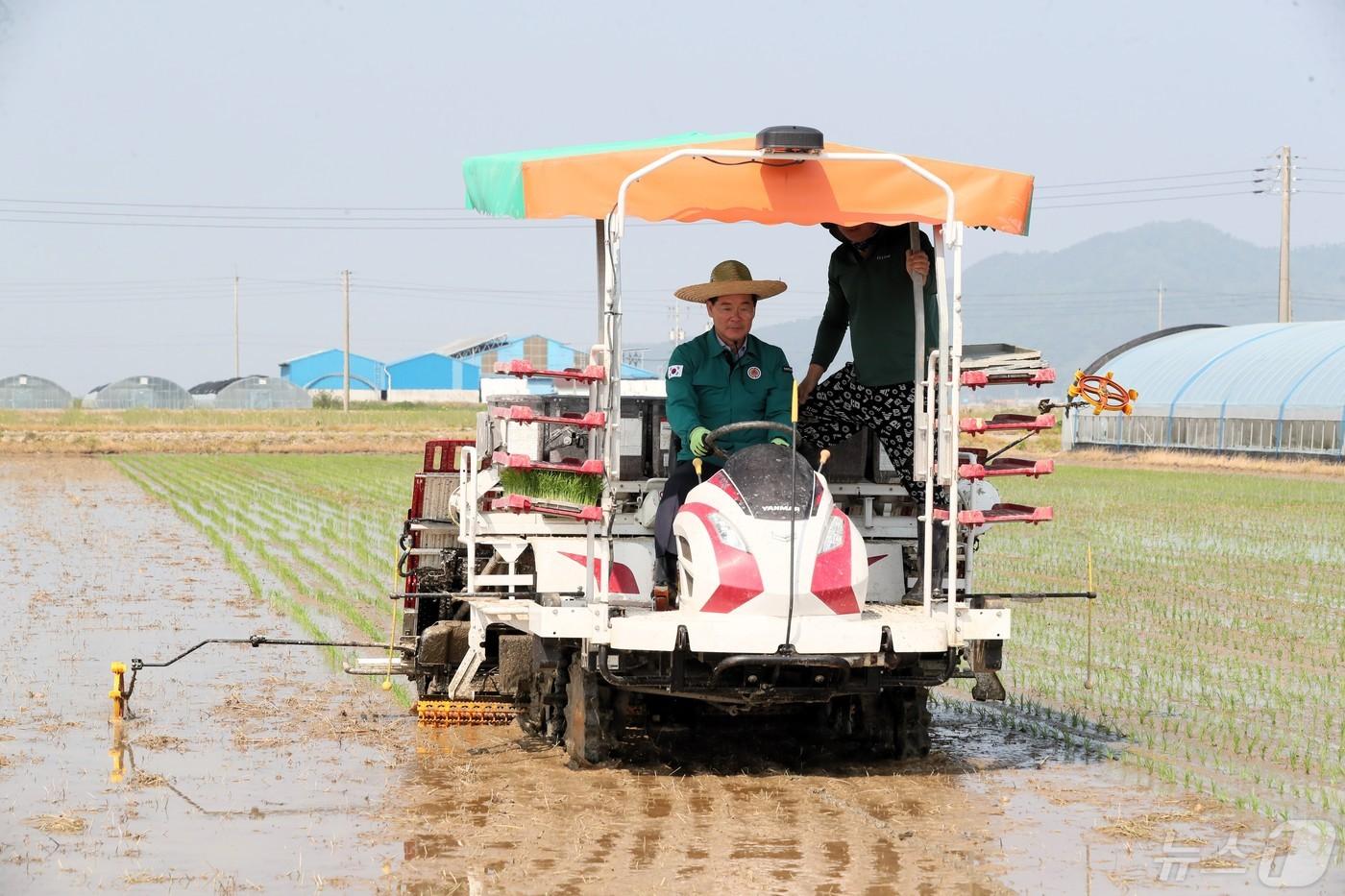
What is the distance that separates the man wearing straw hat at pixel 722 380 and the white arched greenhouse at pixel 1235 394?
102 feet

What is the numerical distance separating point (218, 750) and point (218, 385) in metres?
119

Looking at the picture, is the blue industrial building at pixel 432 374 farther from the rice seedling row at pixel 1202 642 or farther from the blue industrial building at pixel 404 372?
the rice seedling row at pixel 1202 642

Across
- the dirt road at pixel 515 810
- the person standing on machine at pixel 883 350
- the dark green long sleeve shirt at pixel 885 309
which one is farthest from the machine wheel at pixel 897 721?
the dark green long sleeve shirt at pixel 885 309

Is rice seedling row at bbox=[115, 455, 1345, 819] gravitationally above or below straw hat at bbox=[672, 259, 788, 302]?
below

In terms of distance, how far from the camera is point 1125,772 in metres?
8.08

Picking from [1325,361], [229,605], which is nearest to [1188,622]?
[229,605]

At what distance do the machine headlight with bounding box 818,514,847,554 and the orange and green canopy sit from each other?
135 centimetres

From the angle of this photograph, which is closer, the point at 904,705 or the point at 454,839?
the point at 454,839

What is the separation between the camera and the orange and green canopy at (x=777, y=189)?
25.3ft

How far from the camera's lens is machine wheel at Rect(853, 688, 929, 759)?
27.3 ft

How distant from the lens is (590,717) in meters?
7.97

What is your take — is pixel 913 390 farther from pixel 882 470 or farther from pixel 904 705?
pixel 904 705

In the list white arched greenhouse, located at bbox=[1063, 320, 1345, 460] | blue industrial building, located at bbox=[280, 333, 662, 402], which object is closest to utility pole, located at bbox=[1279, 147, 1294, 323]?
white arched greenhouse, located at bbox=[1063, 320, 1345, 460]

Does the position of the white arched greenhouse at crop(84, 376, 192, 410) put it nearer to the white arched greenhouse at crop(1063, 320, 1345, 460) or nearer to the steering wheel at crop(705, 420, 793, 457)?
the white arched greenhouse at crop(1063, 320, 1345, 460)
